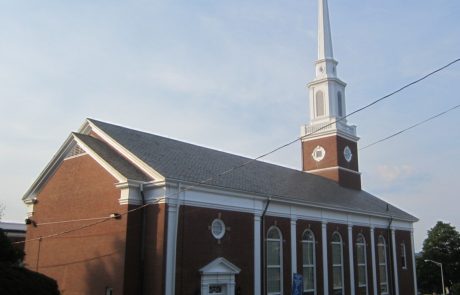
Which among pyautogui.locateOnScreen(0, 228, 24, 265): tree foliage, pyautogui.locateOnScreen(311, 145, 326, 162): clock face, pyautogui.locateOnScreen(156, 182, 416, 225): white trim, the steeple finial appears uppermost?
the steeple finial

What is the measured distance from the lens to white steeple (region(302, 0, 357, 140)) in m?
42.8

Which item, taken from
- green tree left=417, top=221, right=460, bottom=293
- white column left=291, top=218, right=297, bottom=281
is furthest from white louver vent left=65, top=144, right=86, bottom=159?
green tree left=417, top=221, right=460, bottom=293

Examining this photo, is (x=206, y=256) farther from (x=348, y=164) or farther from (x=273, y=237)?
(x=348, y=164)

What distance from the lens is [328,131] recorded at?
42.3 metres

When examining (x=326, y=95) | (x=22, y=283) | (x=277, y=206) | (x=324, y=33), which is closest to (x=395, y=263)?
(x=326, y=95)

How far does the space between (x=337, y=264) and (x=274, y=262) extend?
22.3 ft

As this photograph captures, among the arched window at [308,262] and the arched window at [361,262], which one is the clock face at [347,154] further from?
the arched window at [308,262]

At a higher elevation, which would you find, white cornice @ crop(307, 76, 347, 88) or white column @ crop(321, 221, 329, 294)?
Result: white cornice @ crop(307, 76, 347, 88)

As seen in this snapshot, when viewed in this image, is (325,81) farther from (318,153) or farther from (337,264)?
(337,264)

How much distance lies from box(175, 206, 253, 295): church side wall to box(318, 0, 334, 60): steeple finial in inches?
863

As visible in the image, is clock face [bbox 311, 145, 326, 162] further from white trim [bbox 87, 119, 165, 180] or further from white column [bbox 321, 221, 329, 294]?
white trim [bbox 87, 119, 165, 180]

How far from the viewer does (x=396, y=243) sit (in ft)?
133

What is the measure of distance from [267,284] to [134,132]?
37.1 ft

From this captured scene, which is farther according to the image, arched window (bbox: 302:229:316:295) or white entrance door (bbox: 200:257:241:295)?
arched window (bbox: 302:229:316:295)
